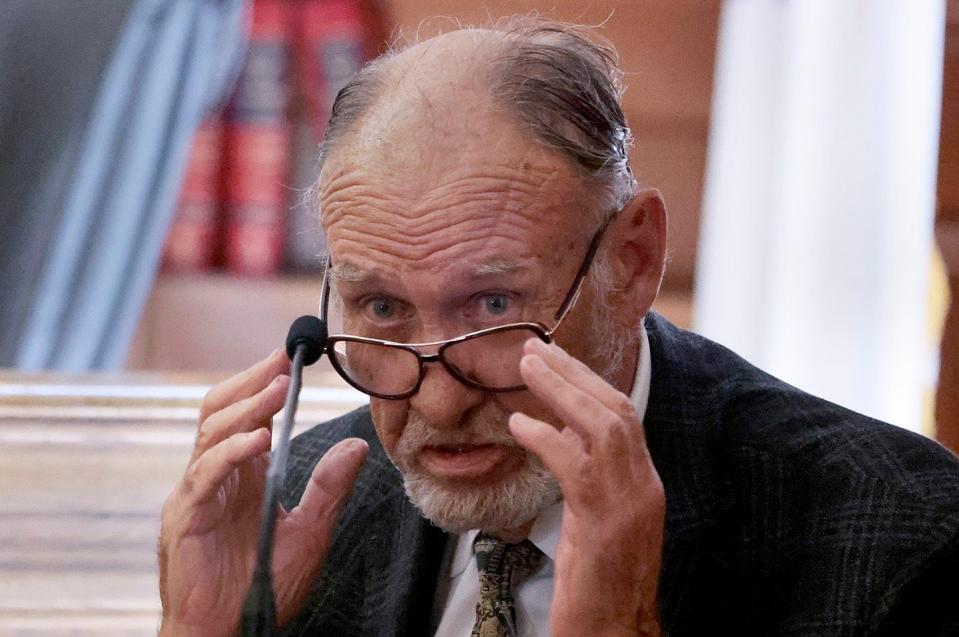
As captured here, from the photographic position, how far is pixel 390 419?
140cm

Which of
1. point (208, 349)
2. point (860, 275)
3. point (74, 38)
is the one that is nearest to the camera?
point (860, 275)

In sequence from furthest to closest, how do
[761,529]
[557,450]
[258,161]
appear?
[258,161] < [761,529] < [557,450]

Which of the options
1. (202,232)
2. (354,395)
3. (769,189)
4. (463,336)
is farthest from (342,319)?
(202,232)

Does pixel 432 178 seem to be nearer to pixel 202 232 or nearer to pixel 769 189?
pixel 769 189

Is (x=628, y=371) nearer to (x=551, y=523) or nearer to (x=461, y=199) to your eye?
(x=551, y=523)

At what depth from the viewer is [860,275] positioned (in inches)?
107

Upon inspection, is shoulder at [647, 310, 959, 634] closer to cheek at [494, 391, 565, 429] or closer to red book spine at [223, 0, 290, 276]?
cheek at [494, 391, 565, 429]

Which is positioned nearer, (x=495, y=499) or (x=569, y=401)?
(x=569, y=401)

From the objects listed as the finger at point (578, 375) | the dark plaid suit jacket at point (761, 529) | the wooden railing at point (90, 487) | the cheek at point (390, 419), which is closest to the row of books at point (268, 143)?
the wooden railing at point (90, 487)

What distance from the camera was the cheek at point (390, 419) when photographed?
54.6 inches

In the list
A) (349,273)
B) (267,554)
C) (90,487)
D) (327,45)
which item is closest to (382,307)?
(349,273)

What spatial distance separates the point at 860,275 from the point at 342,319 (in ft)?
5.15

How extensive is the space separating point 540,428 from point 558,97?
37cm

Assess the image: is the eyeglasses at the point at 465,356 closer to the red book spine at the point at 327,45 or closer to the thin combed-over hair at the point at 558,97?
the thin combed-over hair at the point at 558,97
